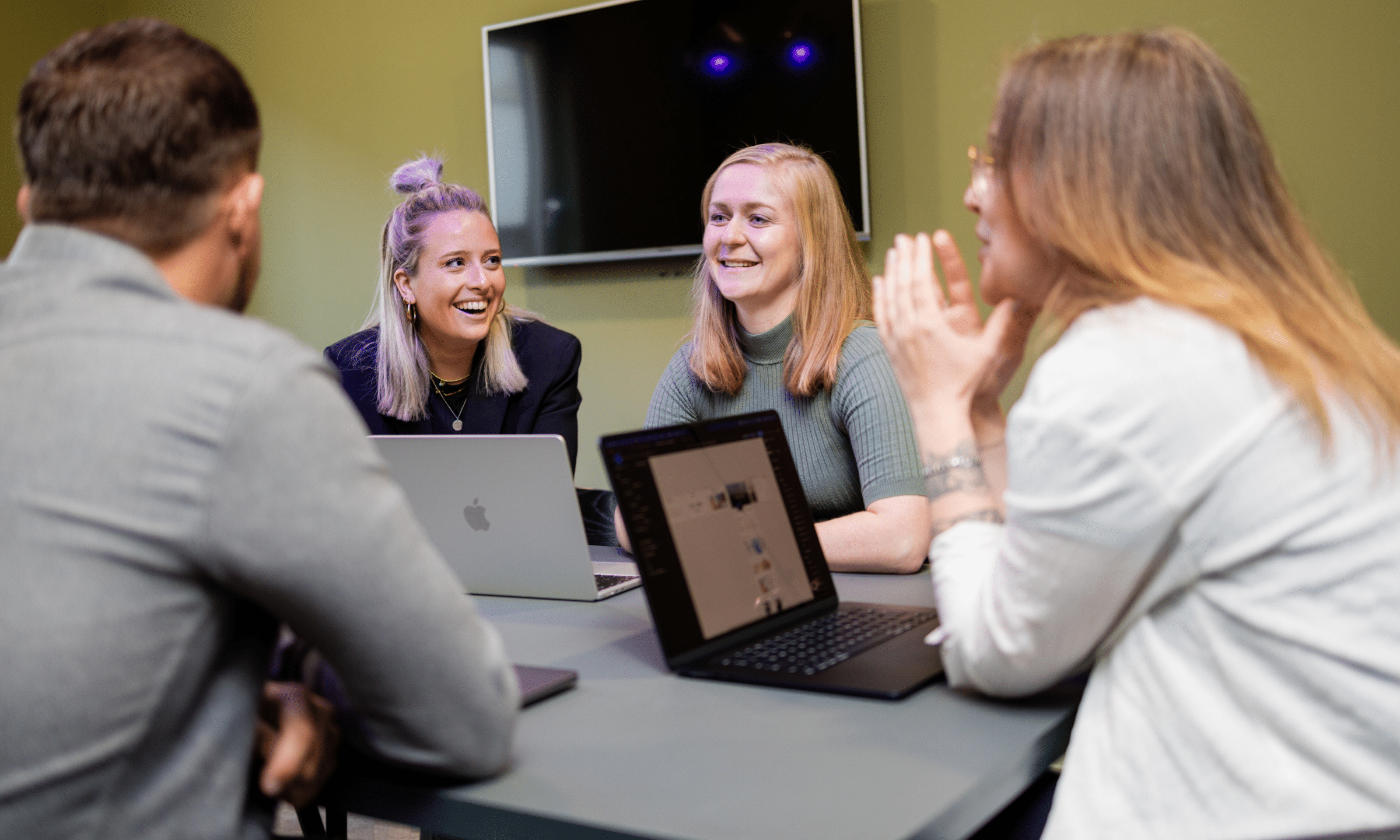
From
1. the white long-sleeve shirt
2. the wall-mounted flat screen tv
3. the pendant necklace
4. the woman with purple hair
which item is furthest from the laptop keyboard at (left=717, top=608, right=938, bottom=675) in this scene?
the wall-mounted flat screen tv

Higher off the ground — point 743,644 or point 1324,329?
point 1324,329

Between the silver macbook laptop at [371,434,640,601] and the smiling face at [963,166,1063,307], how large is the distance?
22.6 inches

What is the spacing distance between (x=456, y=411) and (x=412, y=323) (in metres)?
0.22

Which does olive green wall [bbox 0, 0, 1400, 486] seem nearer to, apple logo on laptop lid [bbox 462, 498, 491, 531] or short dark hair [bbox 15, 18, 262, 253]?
apple logo on laptop lid [bbox 462, 498, 491, 531]

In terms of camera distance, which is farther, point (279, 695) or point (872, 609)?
point (872, 609)

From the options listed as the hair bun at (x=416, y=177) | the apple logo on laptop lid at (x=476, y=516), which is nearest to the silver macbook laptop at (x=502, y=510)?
the apple logo on laptop lid at (x=476, y=516)

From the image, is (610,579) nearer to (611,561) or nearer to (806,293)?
(611,561)

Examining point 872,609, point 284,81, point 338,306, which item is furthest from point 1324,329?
point 284,81

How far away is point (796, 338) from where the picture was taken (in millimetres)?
1960

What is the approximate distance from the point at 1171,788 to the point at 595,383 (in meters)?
2.85

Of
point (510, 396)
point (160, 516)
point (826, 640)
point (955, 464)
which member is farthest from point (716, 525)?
point (510, 396)

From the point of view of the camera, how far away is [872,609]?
133 cm

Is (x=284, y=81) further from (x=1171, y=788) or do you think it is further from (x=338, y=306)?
(x=1171, y=788)

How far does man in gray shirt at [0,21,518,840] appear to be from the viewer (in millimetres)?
714
